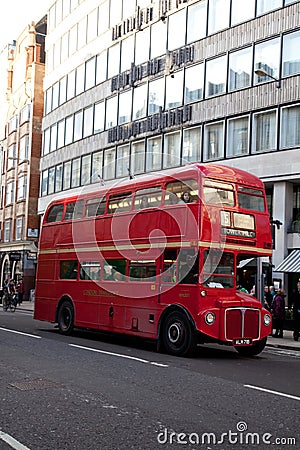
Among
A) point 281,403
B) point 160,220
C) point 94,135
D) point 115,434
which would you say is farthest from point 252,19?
point 115,434

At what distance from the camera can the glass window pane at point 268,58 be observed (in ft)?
92.6

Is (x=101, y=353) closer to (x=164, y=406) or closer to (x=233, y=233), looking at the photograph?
(x=233, y=233)

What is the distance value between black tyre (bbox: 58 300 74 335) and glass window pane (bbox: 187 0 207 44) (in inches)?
732

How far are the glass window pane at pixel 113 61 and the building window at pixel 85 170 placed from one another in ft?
18.8

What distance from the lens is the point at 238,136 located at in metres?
30.2

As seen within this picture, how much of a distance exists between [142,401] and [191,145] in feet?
83.8

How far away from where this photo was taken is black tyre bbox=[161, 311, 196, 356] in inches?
556

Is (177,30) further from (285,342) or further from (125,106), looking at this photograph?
(285,342)

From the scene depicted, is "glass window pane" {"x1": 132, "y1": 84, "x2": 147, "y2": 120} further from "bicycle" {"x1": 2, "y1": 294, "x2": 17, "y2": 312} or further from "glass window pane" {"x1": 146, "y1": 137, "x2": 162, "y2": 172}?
"bicycle" {"x1": 2, "y1": 294, "x2": 17, "y2": 312}

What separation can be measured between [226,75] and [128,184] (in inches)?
627

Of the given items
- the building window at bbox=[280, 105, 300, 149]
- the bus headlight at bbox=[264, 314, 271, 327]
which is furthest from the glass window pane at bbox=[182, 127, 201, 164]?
the bus headlight at bbox=[264, 314, 271, 327]

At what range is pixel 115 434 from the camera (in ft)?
21.6

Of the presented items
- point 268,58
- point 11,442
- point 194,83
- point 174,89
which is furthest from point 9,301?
point 11,442

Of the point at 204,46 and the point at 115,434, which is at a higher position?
the point at 204,46
